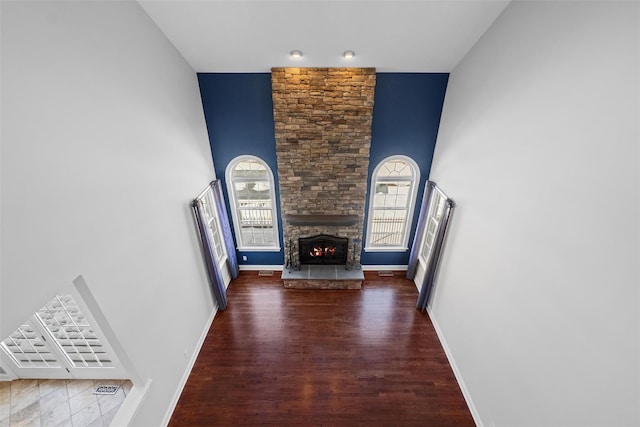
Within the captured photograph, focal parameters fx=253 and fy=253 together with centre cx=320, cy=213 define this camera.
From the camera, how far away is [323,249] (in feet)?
18.2

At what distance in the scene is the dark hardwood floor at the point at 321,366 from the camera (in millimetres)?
3314

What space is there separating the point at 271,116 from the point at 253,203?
1861 mm

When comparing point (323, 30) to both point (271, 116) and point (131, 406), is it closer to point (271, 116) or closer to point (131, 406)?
point (271, 116)

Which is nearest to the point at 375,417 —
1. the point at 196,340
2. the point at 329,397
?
the point at 329,397

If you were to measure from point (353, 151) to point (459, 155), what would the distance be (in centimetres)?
173

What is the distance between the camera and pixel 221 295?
473 cm

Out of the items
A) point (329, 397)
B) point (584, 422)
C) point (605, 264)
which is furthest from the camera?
point (329, 397)

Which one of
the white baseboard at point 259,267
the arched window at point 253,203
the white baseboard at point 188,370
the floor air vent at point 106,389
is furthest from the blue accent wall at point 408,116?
the floor air vent at point 106,389

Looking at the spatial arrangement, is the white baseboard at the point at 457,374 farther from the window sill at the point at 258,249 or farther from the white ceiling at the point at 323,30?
the white ceiling at the point at 323,30

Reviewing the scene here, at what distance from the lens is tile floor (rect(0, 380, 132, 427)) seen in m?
2.91

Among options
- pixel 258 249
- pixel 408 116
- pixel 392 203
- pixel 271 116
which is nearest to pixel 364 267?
pixel 392 203

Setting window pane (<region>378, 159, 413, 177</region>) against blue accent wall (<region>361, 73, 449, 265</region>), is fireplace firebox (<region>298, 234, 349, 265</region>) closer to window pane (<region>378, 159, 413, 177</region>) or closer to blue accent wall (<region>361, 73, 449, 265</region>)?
blue accent wall (<region>361, 73, 449, 265</region>)

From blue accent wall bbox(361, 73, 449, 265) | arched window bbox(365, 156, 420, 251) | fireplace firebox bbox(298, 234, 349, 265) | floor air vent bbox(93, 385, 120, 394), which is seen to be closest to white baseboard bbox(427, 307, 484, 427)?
arched window bbox(365, 156, 420, 251)

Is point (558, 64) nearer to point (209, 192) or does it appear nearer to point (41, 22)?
point (41, 22)
